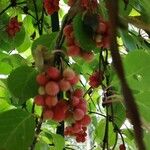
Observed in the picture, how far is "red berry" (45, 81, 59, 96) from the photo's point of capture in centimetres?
44

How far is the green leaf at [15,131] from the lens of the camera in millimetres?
584

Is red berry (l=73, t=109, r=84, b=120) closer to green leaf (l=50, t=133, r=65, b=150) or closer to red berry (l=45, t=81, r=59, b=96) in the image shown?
red berry (l=45, t=81, r=59, b=96)

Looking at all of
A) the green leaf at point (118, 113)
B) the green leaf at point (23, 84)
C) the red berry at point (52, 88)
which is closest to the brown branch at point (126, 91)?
the red berry at point (52, 88)

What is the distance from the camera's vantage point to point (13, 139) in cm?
59

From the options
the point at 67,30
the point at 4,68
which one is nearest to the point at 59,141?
the point at 4,68

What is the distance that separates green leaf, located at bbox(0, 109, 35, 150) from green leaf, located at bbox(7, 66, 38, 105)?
27 mm

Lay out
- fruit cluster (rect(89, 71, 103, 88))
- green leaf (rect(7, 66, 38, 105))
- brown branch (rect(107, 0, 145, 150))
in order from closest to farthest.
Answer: brown branch (rect(107, 0, 145, 150)) < green leaf (rect(7, 66, 38, 105)) < fruit cluster (rect(89, 71, 103, 88))

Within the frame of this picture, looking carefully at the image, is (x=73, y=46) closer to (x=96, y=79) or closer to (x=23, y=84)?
(x=23, y=84)

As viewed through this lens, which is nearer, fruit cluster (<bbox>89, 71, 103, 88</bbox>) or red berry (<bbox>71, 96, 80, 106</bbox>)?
red berry (<bbox>71, 96, 80, 106</bbox>)

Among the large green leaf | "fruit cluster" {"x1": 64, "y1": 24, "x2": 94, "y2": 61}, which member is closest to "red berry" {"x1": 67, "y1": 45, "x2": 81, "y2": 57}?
"fruit cluster" {"x1": 64, "y1": 24, "x2": 94, "y2": 61}

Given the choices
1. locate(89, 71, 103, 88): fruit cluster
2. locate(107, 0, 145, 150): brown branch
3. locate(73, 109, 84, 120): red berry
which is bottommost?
locate(107, 0, 145, 150): brown branch

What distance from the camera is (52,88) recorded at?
44 centimetres

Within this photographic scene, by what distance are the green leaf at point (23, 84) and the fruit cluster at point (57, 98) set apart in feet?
0.30

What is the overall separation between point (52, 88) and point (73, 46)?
91 mm
